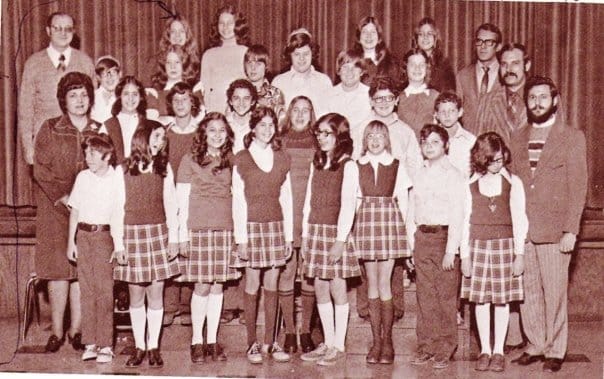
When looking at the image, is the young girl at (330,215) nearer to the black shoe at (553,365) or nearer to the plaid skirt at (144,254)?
the plaid skirt at (144,254)

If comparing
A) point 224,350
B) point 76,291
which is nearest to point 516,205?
point 224,350

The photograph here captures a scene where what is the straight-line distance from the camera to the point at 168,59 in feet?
13.7

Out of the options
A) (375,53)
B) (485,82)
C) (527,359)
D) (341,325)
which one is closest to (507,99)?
(485,82)

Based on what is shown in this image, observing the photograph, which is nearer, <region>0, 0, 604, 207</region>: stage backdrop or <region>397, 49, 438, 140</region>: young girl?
<region>397, 49, 438, 140</region>: young girl

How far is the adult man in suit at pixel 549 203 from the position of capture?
3.88m

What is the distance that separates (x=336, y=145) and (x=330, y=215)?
1.02 feet

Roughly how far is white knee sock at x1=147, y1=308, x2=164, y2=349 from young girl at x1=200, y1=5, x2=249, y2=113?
983 millimetres

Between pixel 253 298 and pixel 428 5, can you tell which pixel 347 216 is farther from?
pixel 428 5

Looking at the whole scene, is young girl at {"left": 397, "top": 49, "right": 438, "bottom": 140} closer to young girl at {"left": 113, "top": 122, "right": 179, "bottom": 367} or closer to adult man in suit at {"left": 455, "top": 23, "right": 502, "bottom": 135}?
adult man in suit at {"left": 455, "top": 23, "right": 502, "bottom": 135}

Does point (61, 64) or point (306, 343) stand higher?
point (61, 64)

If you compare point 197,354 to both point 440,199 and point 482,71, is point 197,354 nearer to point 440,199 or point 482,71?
point 440,199

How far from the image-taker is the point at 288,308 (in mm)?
3951

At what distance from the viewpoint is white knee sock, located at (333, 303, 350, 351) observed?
12.9ft

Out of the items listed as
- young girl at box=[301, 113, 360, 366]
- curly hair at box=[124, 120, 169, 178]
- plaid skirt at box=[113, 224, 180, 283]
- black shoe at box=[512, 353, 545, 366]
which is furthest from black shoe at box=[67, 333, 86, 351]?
black shoe at box=[512, 353, 545, 366]
